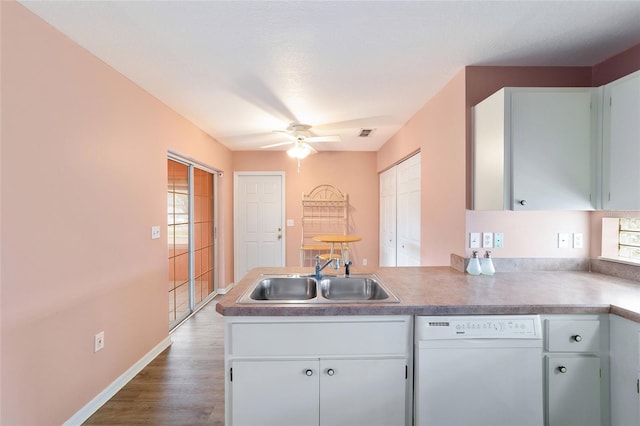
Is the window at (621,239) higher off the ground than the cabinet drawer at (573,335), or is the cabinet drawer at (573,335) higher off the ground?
the window at (621,239)

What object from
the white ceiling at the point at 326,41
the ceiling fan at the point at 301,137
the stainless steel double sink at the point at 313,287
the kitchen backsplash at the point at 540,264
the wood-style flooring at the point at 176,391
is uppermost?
the white ceiling at the point at 326,41

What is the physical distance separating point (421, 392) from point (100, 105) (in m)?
2.63

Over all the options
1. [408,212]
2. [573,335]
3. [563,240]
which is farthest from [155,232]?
[563,240]

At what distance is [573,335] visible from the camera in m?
1.39

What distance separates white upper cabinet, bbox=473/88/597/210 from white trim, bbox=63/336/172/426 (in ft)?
9.56

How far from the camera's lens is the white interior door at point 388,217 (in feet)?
13.5

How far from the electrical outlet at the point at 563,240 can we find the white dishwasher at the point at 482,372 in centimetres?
103

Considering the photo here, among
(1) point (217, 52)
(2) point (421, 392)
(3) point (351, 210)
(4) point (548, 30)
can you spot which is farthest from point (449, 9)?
(3) point (351, 210)

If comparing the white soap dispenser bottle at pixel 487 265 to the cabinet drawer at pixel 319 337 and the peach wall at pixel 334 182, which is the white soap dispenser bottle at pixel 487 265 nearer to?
the cabinet drawer at pixel 319 337

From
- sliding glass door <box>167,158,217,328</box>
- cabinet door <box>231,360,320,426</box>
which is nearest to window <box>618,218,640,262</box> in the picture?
cabinet door <box>231,360,320,426</box>

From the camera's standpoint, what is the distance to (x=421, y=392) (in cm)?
137

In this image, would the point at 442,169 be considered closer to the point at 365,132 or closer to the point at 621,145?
the point at 621,145

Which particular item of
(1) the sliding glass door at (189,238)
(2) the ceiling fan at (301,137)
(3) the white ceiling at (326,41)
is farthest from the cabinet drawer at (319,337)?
(2) the ceiling fan at (301,137)

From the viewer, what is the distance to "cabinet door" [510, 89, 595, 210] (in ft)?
5.60
